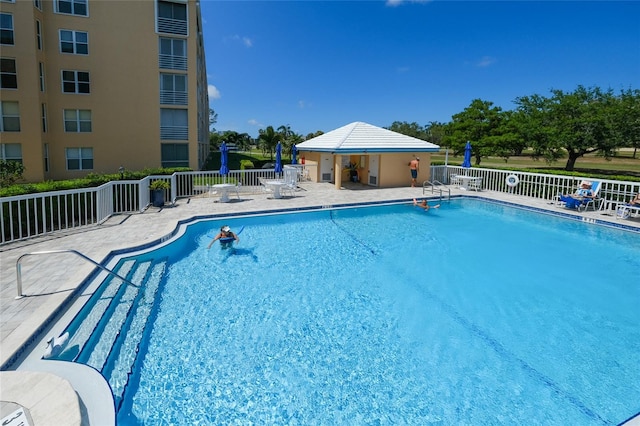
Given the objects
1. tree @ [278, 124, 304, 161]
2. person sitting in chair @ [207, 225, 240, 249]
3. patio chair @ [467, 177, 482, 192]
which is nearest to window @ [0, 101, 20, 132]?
person sitting in chair @ [207, 225, 240, 249]

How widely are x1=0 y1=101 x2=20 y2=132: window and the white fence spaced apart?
991cm

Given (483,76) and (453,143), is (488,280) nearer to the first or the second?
(453,143)

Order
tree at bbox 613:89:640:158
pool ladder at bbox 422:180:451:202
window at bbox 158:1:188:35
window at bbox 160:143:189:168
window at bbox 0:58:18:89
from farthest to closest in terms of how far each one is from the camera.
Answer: tree at bbox 613:89:640:158 → window at bbox 160:143:189:168 → window at bbox 158:1:188:35 → window at bbox 0:58:18:89 → pool ladder at bbox 422:180:451:202

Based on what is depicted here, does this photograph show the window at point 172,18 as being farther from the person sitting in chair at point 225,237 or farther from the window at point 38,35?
the person sitting in chair at point 225,237

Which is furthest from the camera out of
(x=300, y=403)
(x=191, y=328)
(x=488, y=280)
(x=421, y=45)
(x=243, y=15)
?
(x=421, y=45)

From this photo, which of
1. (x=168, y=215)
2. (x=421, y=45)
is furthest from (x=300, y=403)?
(x=421, y=45)

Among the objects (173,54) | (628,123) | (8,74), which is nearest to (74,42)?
(8,74)

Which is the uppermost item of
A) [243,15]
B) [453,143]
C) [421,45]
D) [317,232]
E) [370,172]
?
[421,45]

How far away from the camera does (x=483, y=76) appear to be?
155 feet

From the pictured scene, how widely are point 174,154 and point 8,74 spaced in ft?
26.9

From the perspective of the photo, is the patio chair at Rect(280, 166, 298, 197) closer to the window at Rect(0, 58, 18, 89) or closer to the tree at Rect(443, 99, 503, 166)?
the window at Rect(0, 58, 18, 89)

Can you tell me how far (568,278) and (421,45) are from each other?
39.4m

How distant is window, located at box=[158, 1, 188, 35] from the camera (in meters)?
19.7

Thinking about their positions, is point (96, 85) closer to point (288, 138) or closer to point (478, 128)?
point (288, 138)
